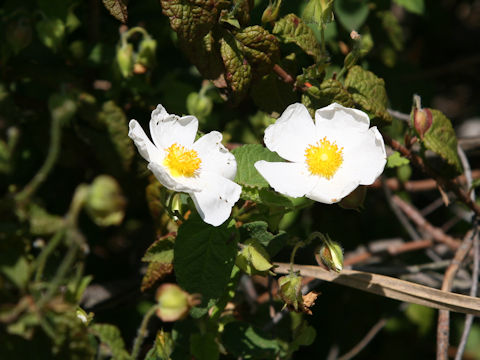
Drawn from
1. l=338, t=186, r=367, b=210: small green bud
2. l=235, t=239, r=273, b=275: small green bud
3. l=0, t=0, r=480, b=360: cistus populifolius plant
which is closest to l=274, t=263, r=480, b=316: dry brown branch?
l=0, t=0, r=480, b=360: cistus populifolius plant

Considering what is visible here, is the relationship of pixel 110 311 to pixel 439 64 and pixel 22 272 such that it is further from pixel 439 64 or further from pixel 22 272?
pixel 439 64

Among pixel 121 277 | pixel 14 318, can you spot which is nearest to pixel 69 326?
pixel 14 318

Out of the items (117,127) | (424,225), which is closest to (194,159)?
(117,127)

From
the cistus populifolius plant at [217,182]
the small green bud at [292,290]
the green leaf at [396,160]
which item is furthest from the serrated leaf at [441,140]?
the small green bud at [292,290]

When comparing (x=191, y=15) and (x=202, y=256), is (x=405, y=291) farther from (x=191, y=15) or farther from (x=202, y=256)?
(x=191, y=15)

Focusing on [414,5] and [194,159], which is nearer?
[194,159]

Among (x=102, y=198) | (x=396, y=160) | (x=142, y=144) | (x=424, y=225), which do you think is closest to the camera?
(x=102, y=198)

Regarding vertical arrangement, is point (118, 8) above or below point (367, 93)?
above

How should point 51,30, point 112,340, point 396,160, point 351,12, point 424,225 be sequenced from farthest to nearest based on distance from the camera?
point 424,225
point 351,12
point 51,30
point 396,160
point 112,340

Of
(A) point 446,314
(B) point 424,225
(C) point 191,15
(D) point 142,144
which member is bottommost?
(B) point 424,225
